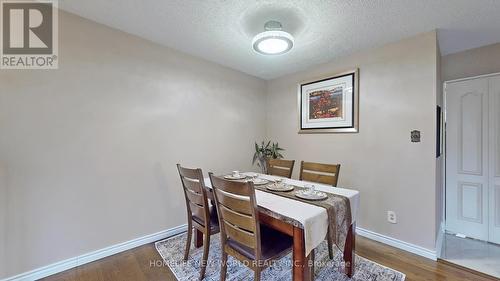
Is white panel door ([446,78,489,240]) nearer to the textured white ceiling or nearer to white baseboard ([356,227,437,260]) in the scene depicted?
the textured white ceiling

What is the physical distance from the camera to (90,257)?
2.07 meters

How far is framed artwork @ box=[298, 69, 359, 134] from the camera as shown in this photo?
2.74m

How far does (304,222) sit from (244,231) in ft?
1.33

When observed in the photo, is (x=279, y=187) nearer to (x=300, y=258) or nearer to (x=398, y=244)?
(x=300, y=258)

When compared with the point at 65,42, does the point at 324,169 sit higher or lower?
lower

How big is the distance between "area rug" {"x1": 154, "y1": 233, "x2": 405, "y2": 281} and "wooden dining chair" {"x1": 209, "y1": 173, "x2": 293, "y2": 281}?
1.26 feet

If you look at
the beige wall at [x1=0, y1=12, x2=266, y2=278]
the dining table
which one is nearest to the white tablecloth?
the dining table

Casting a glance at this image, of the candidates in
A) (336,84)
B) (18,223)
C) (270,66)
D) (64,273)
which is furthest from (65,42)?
(336,84)

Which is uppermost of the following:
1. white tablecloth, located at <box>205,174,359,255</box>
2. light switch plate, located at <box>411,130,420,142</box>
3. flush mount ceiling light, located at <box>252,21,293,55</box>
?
flush mount ceiling light, located at <box>252,21,293,55</box>

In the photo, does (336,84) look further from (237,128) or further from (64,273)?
(64,273)

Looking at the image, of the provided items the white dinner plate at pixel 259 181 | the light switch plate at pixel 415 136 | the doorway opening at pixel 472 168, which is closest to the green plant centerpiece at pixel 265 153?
the white dinner plate at pixel 259 181

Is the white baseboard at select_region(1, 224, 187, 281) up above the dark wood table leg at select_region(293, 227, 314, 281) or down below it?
below

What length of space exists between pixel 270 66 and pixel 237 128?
3.48 feet

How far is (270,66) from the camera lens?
3.26m
